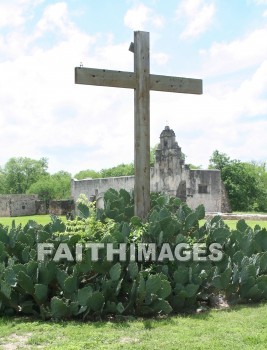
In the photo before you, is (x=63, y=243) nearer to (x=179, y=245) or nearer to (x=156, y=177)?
(x=179, y=245)

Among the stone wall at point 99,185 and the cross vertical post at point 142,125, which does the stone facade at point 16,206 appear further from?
the cross vertical post at point 142,125

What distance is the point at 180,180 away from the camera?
26.0 meters

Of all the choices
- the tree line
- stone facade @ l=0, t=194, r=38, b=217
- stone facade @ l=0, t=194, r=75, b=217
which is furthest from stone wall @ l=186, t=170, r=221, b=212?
stone facade @ l=0, t=194, r=38, b=217

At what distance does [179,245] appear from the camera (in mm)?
4941

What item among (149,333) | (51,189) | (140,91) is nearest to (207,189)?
(140,91)

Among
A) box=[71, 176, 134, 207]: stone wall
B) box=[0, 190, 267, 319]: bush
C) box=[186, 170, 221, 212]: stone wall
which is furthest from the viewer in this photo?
box=[71, 176, 134, 207]: stone wall

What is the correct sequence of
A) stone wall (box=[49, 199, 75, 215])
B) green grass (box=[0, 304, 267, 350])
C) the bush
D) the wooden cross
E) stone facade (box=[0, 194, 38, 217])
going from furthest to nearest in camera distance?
1. stone facade (box=[0, 194, 38, 217])
2. stone wall (box=[49, 199, 75, 215])
3. the wooden cross
4. the bush
5. green grass (box=[0, 304, 267, 350])

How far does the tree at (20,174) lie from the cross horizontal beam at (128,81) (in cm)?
5990

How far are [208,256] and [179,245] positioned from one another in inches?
16.6

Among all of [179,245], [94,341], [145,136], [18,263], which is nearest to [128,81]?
[145,136]

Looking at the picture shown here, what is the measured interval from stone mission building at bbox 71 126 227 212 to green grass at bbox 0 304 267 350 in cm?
2095

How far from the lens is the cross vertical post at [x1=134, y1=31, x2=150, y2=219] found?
5.48m

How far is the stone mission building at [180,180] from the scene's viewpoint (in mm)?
25344

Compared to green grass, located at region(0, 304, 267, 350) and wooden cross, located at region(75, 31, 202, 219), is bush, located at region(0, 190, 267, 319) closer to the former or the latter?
green grass, located at region(0, 304, 267, 350)
